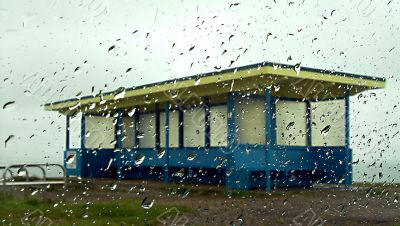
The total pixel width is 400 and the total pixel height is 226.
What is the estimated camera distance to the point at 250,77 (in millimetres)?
16641

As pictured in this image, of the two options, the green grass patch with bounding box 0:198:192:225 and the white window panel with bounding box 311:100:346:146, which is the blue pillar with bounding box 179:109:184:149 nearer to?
the white window panel with bounding box 311:100:346:146

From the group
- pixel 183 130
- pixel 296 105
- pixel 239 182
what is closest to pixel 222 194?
pixel 239 182

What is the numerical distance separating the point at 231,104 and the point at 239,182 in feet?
8.57

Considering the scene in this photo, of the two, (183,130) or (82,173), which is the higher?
(183,130)

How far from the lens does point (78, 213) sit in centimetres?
936

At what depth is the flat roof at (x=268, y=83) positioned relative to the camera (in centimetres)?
1612

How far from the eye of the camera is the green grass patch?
8289mm

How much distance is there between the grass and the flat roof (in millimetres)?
4794

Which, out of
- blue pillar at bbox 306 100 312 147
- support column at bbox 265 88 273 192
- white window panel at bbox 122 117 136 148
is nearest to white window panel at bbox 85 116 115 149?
white window panel at bbox 122 117 136 148

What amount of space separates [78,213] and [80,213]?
0.05m

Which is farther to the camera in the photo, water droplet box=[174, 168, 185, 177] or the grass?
water droplet box=[174, 168, 185, 177]

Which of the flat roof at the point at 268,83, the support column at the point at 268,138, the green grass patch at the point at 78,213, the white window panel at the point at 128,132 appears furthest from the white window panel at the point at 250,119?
the white window panel at the point at 128,132

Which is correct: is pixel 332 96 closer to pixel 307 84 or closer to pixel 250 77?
pixel 307 84

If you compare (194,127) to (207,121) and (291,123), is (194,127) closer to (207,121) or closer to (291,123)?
(207,121)
